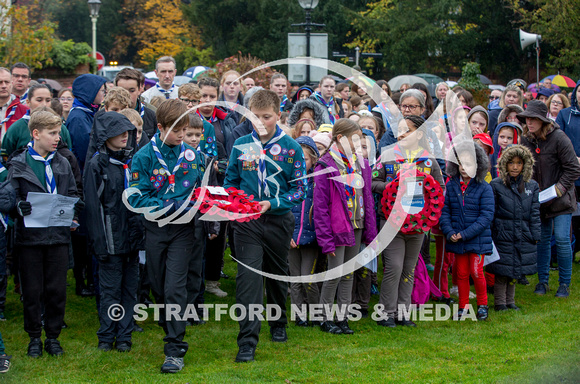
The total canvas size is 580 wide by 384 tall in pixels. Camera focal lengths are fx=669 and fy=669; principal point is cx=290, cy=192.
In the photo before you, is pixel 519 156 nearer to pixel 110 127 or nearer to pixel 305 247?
pixel 305 247

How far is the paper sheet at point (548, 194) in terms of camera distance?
8.71 meters

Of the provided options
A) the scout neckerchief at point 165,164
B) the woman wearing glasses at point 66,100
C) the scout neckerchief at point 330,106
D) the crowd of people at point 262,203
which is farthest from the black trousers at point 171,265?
the woman wearing glasses at point 66,100

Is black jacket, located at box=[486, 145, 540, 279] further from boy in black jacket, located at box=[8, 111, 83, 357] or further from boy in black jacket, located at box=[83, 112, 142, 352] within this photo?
boy in black jacket, located at box=[8, 111, 83, 357]

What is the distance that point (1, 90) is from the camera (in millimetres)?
8719

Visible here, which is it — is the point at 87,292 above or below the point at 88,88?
below

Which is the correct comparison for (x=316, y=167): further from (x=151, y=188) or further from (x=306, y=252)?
(x=151, y=188)

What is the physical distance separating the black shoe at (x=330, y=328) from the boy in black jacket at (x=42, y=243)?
104 inches

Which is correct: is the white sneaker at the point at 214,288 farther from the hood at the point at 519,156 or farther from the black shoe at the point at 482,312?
the hood at the point at 519,156

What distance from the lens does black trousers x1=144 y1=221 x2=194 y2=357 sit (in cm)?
585

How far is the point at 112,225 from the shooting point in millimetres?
6172

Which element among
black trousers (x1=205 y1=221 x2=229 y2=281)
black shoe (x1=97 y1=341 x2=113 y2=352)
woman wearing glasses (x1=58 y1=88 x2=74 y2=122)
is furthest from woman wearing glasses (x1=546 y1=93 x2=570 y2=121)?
black shoe (x1=97 y1=341 x2=113 y2=352)

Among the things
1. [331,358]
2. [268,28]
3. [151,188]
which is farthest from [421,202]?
[268,28]

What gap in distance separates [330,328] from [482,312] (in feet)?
6.13

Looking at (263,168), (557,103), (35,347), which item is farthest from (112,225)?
(557,103)
